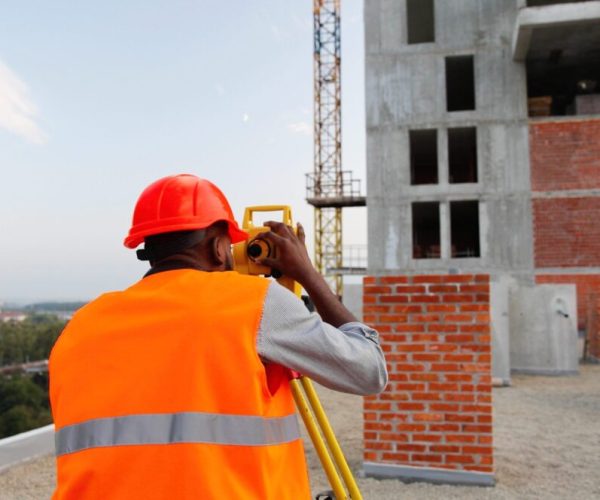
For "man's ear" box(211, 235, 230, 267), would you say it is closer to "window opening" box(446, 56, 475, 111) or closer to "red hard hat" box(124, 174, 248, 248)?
"red hard hat" box(124, 174, 248, 248)

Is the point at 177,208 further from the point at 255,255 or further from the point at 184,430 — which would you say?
the point at 184,430

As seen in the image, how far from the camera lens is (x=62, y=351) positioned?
118cm

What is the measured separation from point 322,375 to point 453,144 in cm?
1882

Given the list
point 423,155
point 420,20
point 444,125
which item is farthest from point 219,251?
point 420,20

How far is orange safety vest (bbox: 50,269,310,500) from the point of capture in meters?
1.04

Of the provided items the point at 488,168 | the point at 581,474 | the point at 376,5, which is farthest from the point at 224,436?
the point at 376,5

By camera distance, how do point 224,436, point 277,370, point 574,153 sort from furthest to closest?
point 574,153
point 277,370
point 224,436

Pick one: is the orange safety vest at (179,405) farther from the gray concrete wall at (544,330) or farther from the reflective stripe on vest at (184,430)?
the gray concrete wall at (544,330)

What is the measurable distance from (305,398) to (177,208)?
882mm

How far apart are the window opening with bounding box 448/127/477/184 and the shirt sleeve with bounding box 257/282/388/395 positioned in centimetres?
1611

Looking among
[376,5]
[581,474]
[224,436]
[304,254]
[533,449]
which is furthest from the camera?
[376,5]

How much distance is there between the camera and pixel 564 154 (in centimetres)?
1516

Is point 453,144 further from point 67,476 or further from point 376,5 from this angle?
point 67,476

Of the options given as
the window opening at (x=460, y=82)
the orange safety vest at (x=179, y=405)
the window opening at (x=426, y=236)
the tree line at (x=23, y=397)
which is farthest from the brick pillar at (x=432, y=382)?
the tree line at (x=23, y=397)
